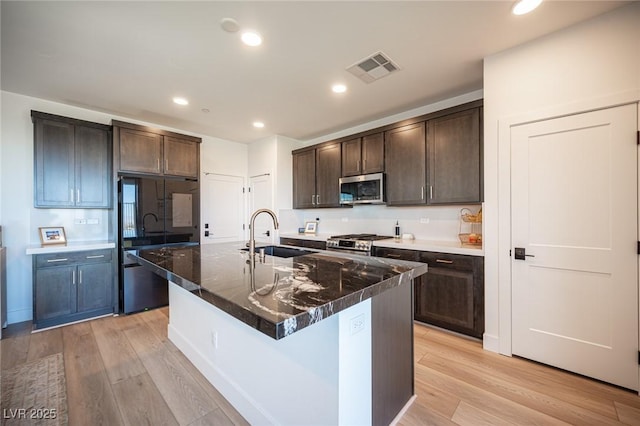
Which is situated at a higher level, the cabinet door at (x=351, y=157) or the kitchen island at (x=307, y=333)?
the cabinet door at (x=351, y=157)

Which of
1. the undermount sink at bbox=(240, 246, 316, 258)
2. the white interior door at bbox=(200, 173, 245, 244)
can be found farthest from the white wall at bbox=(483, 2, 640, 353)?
the white interior door at bbox=(200, 173, 245, 244)

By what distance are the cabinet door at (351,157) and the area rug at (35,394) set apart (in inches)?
146

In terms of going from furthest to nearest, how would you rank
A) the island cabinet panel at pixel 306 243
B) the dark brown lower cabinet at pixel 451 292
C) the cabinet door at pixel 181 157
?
the island cabinet panel at pixel 306 243 → the cabinet door at pixel 181 157 → the dark brown lower cabinet at pixel 451 292

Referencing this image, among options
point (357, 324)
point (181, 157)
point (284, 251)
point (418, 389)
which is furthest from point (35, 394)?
point (181, 157)

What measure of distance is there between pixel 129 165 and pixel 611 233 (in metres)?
5.01

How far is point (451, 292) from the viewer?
2746 millimetres

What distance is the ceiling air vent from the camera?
245cm

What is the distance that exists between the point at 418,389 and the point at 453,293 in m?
1.14

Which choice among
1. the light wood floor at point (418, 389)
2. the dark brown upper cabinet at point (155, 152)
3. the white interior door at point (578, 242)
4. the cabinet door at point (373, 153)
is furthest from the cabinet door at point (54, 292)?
the white interior door at point (578, 242)

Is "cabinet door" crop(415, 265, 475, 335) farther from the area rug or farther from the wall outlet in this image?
the area rug

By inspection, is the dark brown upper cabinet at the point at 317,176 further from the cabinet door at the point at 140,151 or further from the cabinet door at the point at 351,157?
the cabinet door at the point at 140,151

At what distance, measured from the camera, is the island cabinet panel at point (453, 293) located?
2578 millimetres

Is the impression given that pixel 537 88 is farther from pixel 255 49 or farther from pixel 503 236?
pixel 255 49

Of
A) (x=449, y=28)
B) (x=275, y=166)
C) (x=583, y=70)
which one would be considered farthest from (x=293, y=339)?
(x=275, y=166)
